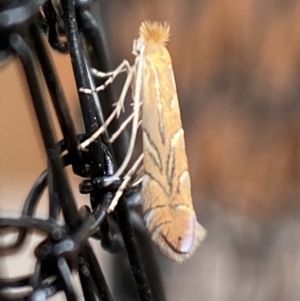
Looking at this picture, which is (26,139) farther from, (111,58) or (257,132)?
(257,132)

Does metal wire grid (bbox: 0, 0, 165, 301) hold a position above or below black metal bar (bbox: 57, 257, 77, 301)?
above

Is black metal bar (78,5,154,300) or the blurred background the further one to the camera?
the blurred background

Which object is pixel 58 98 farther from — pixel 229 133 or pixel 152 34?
pixel 229 133

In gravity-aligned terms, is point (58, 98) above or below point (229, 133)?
above

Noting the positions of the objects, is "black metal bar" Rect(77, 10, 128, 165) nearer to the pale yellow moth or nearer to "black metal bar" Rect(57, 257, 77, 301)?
the pale yellow moth

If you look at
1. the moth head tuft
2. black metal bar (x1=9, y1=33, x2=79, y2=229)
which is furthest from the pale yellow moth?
black metal bar (x1=9, y1=33, x2=79, y2=229)

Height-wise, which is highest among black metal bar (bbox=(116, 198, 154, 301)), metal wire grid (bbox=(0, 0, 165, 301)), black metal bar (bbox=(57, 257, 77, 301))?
metal wire grid (bbox=(0, 0, 165, 301))

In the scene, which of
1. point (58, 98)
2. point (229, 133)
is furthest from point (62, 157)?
point (229, 133)
